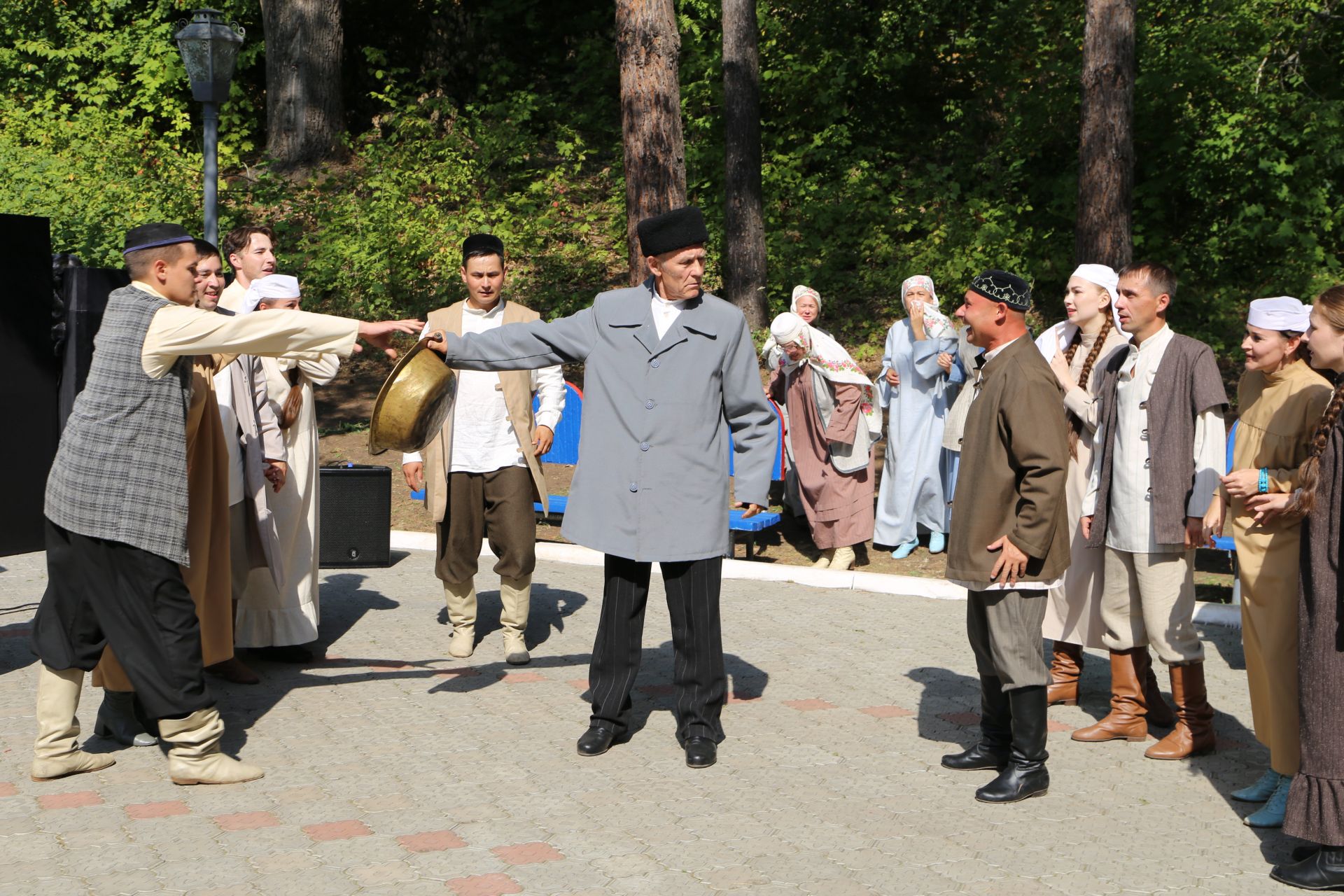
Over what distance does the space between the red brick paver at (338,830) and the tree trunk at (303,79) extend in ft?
61.4

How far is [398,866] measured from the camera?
447cm

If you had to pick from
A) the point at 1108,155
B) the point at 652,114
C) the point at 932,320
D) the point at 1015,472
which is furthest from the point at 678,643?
the point at 1108,155

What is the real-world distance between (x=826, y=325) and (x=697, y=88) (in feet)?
17.0

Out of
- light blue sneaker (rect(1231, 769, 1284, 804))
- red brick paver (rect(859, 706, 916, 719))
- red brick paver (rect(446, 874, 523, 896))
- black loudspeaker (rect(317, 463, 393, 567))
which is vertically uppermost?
black loudspeaker (rect(317, 463, 393, 567))

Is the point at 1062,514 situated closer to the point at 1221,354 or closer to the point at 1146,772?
the point at 1146,772

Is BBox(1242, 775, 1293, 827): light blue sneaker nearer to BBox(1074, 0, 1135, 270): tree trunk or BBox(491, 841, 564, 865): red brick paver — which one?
BBox(491, 841, 564, 865): red brick paver

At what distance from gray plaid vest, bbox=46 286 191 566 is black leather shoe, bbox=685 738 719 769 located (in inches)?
→ 83.5

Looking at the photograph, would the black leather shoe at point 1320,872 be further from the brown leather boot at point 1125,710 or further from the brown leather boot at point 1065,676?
the brown leather boot at point 1065,676

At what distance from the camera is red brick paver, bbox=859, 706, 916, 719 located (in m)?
6.32

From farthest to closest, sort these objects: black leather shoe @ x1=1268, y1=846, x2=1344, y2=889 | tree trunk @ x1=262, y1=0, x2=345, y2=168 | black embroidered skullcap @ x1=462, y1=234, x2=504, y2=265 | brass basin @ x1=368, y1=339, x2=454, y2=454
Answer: tree trunk @ x1=262, y1=0, x2=345, y2=168, black embroidered skullcap @ x1=462, y1=234, x2=504, y2=265, brass basin @ x1=368, y1=339, x2=454, y2=454, black leather shoe @ x1=1268, y1=846, x2=1344, y2=889

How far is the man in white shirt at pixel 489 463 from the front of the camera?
7.11 metres

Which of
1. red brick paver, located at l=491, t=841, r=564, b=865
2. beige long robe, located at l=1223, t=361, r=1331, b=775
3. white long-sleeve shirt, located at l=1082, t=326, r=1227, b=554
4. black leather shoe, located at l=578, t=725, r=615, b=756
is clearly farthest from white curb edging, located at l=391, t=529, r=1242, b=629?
red brick paver, located at l=491, t=841, r=564, b=865

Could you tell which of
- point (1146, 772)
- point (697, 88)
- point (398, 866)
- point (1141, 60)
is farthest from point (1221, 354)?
point (398, 866)

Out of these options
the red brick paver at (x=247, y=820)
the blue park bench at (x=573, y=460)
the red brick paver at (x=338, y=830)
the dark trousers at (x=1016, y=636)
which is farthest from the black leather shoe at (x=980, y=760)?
the blue park bench at (x=573, y=460)
